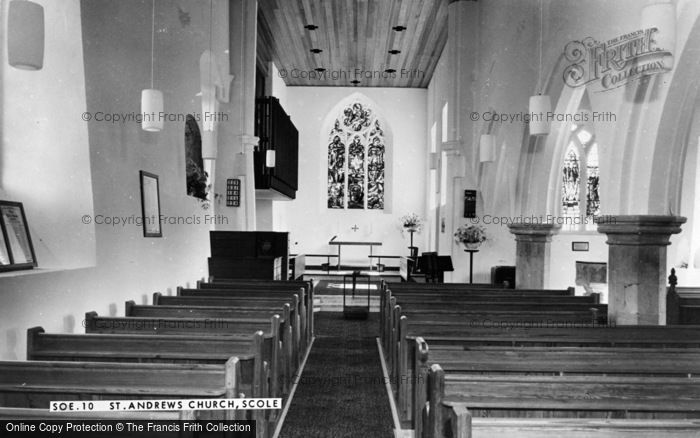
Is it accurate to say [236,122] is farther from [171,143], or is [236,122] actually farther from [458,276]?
[458,276]

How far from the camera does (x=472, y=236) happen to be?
9.58 meters

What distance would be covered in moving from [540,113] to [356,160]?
1232 cm

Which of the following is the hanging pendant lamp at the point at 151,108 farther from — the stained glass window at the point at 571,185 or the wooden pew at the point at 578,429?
the stained glass window at the point at 571,185

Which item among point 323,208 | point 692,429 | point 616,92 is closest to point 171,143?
point 616,92

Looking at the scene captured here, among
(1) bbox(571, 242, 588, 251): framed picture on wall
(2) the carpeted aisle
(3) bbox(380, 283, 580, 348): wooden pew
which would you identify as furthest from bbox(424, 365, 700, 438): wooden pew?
(1) bbox(571, 242, 588, 251): framed picture on wall

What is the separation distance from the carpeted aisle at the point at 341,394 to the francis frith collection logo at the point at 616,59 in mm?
3052

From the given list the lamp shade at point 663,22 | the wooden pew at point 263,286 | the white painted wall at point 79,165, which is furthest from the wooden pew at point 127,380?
the wooden pew at point 263,286

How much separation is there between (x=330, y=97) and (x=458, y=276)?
29.0ft

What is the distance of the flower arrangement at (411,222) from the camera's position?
16.9 m

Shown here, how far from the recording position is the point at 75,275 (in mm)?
4188

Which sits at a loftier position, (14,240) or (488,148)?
(488,148)

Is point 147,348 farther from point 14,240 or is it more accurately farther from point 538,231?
point 538,231

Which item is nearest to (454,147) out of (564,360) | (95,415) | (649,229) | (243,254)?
(243,254)

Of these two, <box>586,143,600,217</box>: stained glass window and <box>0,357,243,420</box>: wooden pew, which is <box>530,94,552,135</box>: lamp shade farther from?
<box>586,143,600,217</box>: stained glass window
